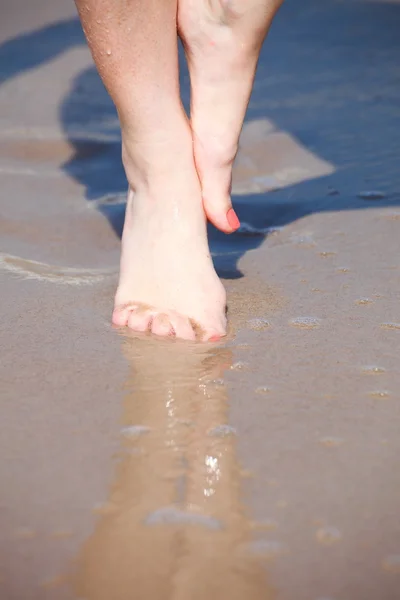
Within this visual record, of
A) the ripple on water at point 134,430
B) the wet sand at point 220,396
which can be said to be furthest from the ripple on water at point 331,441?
the ripple on water at point 134,430

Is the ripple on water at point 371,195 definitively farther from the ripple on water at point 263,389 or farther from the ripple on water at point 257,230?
the ripple on water at point 263,389

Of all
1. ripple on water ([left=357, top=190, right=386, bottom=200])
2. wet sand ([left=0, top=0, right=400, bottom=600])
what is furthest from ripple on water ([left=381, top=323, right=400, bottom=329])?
ripple on water ([left=357, top=190, right=386, bottom=200])

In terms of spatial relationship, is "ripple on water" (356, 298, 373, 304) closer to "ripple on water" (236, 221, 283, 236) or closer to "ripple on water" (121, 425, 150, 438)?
"ripple on water" (236, 221, 283, 236)

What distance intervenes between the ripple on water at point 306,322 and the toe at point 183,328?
16 centimetres

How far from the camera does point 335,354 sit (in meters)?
1.17

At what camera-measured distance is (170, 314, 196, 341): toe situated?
4.16 ft

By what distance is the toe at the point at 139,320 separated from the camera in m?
1.29

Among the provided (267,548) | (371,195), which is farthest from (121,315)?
(371,195)

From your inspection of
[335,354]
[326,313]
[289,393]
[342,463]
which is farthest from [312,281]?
[342,463]

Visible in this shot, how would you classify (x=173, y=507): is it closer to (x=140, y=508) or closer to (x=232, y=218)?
(x=140, y=508)

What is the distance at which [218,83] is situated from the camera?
1404 mm

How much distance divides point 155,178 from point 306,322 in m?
0.35

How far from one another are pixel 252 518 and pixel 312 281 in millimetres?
703

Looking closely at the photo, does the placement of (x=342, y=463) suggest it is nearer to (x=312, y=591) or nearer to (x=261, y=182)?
(x=312, y=591)
